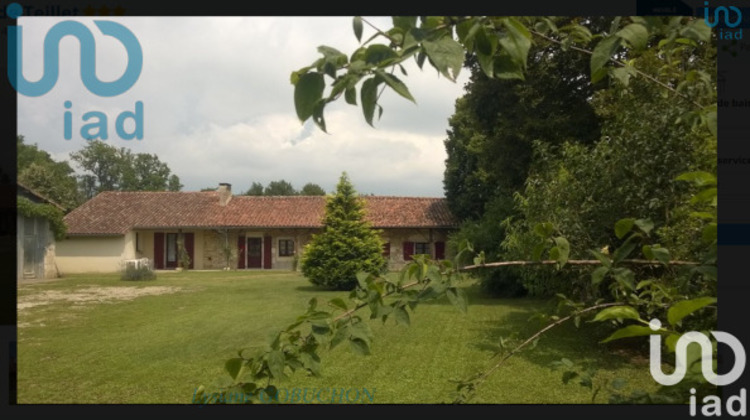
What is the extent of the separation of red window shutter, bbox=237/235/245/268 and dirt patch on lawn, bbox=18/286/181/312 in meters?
2.56

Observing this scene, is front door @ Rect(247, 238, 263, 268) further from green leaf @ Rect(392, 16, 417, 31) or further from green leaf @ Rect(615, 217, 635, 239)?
green leaf @ Rect(392, 16, 417, 31)

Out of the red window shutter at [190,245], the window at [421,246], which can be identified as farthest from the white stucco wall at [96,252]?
the window at [421,246]

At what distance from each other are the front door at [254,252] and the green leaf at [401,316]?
12973 mm

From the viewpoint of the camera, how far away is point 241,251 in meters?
13.4

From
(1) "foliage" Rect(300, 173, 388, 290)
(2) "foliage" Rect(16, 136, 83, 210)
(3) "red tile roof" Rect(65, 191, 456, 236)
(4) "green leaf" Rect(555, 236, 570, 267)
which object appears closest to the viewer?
(4) "green leaf" Rect(555, 236, 570, 267)

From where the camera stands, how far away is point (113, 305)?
8.98m

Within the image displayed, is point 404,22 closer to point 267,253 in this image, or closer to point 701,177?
point 701,177

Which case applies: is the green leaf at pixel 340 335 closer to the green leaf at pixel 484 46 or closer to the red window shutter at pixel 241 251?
the green leaf at pixel 484 46

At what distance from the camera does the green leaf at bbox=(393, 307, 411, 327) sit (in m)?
0.81

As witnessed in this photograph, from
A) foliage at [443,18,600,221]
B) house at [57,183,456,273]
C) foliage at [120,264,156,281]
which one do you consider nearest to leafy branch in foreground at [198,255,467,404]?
foliage at [443,18,600,221]

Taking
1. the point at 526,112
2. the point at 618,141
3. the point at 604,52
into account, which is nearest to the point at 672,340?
the point at 604,52

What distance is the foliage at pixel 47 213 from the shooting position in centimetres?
1048
